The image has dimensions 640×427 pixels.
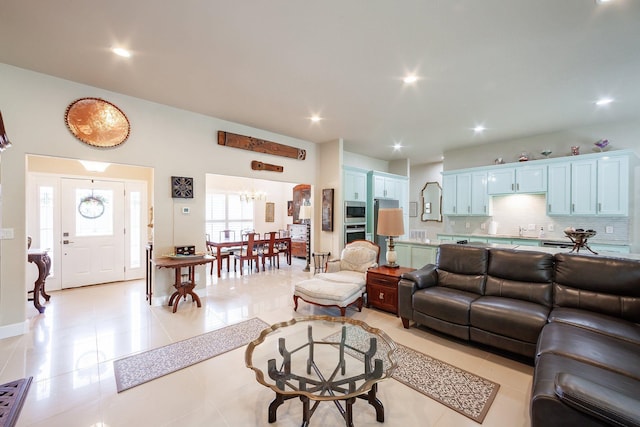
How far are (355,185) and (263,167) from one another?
2.23 m

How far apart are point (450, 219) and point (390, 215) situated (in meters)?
3.53

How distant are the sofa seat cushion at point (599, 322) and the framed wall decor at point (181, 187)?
4.74 m

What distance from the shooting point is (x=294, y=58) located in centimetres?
274

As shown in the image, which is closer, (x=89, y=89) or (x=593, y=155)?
(x=89, y=89)

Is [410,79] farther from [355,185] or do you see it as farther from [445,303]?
[355,185]

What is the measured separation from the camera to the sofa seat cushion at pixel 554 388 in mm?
1215

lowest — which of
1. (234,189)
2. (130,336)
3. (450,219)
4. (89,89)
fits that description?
(130,336)

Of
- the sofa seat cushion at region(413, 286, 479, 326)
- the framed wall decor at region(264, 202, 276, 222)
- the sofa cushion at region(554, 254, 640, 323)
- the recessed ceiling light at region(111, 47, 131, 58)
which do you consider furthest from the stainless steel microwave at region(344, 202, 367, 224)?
the recessed ceiling light at region(111, 47, 131, 58)

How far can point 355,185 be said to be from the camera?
6.12 m

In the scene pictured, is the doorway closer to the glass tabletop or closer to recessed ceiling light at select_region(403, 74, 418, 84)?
the glass tabletop

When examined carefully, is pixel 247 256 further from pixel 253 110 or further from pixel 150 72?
pixel 150 72

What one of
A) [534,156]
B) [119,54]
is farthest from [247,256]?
[534,156]

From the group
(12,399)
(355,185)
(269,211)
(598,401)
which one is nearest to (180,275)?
(12,399)

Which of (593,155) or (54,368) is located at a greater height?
(593,155)
